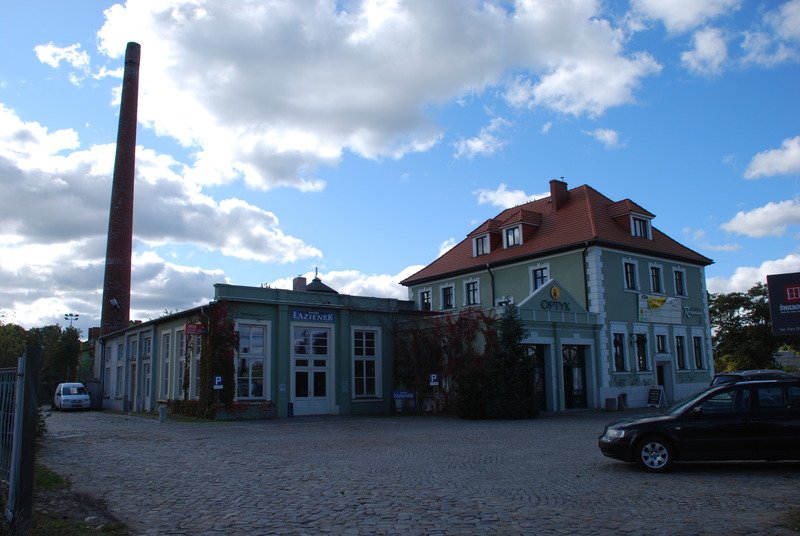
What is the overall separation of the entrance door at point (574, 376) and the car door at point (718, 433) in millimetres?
20414

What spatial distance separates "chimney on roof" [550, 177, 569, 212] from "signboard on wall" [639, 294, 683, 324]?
733 cm

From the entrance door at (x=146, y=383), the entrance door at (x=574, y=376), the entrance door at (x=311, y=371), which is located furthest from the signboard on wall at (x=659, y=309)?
the entrance door at (x=146, y=383)

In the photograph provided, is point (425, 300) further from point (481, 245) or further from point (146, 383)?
point (146, 383)

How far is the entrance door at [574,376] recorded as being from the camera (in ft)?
105

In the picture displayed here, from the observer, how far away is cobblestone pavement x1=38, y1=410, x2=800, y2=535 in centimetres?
790

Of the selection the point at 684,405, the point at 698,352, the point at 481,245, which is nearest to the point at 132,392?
the point at 481,245

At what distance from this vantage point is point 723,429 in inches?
460

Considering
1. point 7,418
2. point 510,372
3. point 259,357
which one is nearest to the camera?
point 7,418

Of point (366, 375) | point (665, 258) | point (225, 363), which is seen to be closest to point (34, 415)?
point (225, 363)

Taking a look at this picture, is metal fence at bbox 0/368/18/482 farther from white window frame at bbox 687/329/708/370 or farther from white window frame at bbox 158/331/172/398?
white window frame at bbox 687/329/708/370

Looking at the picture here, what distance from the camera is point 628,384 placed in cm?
3403

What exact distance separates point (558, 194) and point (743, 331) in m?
24.9

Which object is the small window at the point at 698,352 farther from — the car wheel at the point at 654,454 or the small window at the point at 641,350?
the car wheel at the point at 654,454

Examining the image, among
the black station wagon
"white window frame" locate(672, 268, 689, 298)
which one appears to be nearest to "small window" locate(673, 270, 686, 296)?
"white window frame" locate(672, 268, 689, 298)
